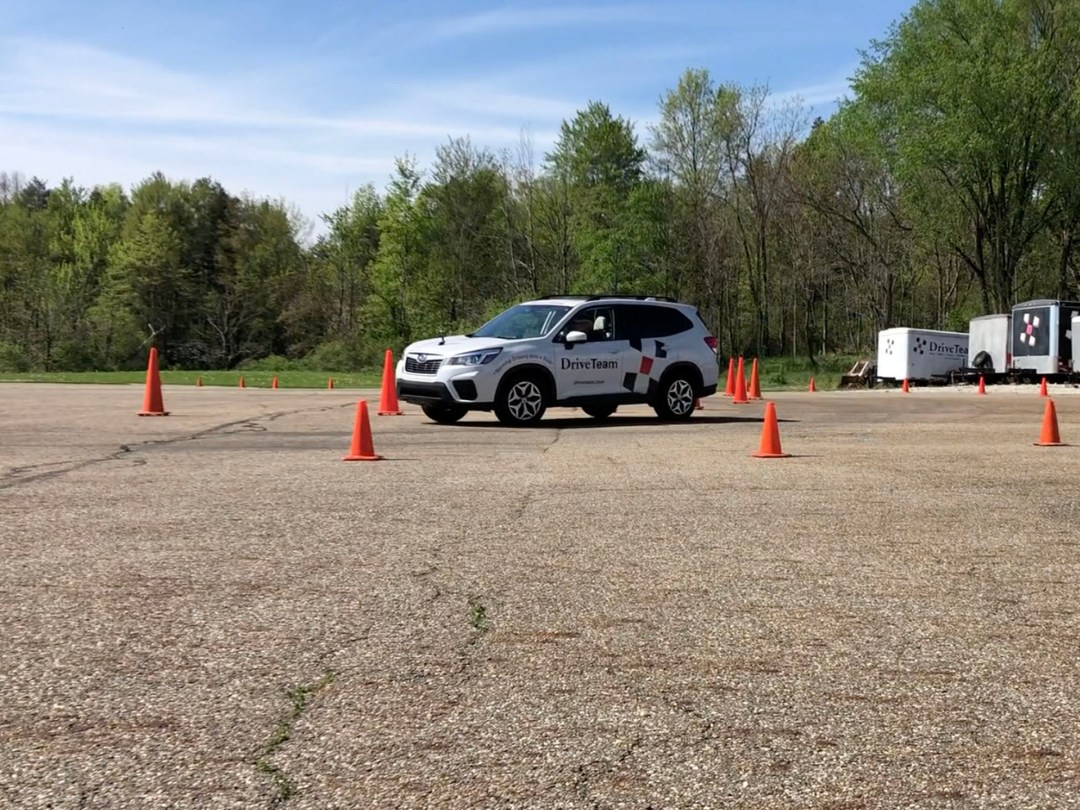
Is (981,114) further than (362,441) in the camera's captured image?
Yes

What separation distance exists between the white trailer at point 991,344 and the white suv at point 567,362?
2841 cm

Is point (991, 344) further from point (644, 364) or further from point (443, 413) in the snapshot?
point (443, 413)

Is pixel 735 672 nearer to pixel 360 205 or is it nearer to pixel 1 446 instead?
pixel 1 446

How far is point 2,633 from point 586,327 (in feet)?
42.2

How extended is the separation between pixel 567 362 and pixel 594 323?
0.88 m

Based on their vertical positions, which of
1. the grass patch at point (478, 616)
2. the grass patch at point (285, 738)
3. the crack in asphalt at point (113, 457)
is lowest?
the grass patch at point (285, 738)

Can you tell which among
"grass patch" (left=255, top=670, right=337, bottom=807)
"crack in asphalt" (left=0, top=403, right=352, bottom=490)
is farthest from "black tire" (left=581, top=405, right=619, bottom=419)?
"grass patch" (left=255, top=670, right=337, bottom=807)

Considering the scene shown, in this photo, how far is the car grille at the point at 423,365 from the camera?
1622 cm

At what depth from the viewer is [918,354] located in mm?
44125

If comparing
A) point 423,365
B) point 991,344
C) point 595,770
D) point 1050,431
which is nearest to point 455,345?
point 423,365

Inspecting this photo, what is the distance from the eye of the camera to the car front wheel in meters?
18.0

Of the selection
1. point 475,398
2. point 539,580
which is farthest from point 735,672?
point 475,398

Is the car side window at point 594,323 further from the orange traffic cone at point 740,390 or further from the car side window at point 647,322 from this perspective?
the orange traffic cone at point 740,390

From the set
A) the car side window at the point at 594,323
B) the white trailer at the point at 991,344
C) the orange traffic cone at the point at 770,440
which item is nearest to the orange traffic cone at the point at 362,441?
the orange traffic cone at the point at 770,440
